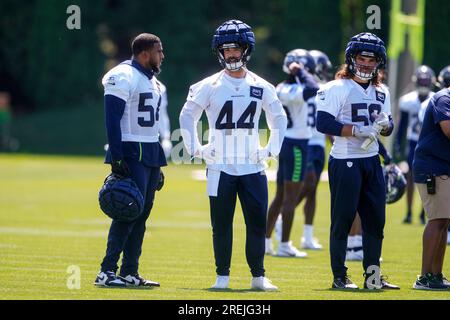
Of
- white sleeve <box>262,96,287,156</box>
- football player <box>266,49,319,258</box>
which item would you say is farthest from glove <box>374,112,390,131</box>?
football player <box>266,49,319,258</box>

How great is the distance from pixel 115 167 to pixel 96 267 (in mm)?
2148

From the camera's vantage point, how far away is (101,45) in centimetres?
4806

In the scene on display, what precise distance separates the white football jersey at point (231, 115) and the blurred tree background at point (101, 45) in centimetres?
3238

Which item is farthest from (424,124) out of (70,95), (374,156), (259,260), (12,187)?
(70,95)

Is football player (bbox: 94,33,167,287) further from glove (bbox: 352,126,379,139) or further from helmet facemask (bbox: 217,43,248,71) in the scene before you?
glove (bbox: 352,126,379,139)

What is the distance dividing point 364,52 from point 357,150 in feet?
2.80

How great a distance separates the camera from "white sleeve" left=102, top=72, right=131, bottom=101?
9.34m

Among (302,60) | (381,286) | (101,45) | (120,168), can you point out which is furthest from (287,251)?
(101,45)

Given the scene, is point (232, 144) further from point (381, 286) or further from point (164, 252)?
point (164, 252)

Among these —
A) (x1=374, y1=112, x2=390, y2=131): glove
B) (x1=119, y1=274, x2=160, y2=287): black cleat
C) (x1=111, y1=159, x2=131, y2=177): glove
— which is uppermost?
(x1=374, y1=112, x2=390, y2=131): glove

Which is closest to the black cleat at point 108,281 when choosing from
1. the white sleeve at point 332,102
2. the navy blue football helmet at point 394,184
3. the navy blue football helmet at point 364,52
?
the white sleeve at point 332,102

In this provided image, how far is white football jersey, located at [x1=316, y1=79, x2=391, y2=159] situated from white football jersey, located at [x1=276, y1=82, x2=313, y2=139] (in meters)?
3.24
